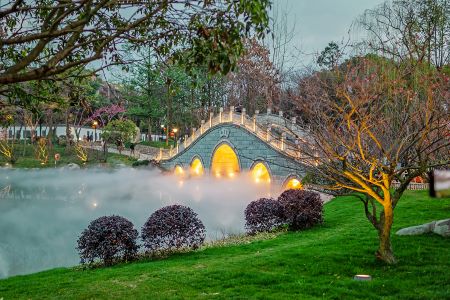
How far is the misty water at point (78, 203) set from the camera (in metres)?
15.4

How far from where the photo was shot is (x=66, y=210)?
23188 mm

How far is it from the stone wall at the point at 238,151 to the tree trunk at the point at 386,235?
48.1 feet

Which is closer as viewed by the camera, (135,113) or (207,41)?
(207,41)

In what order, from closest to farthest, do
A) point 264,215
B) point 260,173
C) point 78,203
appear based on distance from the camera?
point 264,215
point 78,203
point 260,173

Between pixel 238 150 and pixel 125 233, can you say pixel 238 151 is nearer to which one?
pixel 238 150

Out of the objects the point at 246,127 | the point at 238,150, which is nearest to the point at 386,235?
the point at 246,127

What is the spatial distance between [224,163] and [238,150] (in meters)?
5.81

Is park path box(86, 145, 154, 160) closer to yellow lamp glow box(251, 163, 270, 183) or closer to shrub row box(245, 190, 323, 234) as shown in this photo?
yellow lamp glow box(251, 163, 270, 183)

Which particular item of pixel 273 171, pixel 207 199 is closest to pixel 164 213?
pixel 207 199

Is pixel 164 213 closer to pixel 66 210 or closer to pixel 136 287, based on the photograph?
pixel 136 287

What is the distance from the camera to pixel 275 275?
822cm

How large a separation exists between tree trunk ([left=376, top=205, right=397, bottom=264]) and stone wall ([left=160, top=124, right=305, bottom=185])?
1467 cm

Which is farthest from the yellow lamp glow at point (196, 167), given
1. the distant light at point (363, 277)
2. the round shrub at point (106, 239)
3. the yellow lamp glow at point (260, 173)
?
the distant light at point (363, 277)

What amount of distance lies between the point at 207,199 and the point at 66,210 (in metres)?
8.01
